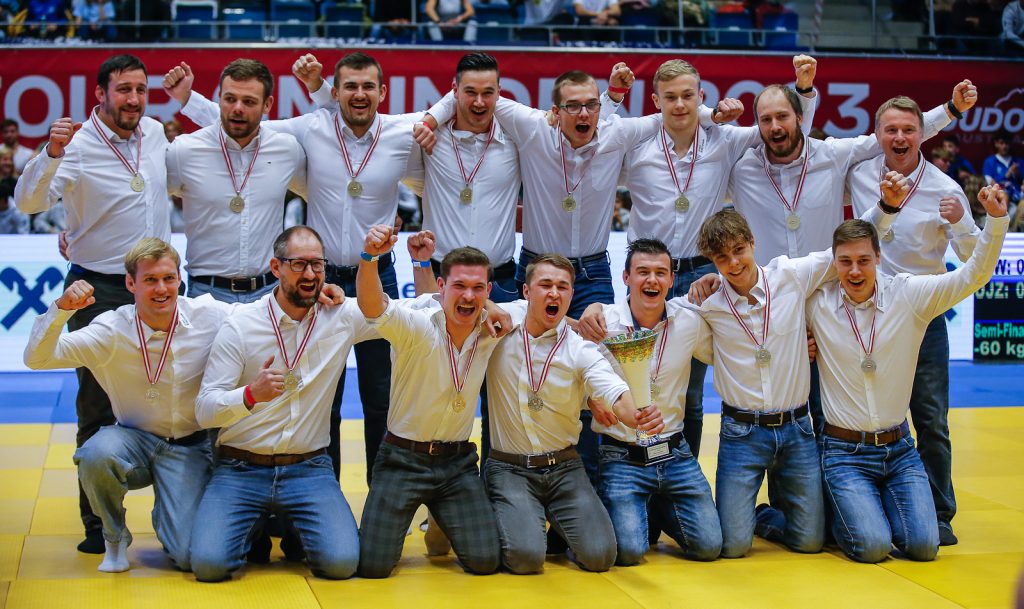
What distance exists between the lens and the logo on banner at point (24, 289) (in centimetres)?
1229

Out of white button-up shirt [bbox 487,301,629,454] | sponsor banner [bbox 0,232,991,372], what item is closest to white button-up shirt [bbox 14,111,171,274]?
white button-up shirt [bbox 487,301,629,454]

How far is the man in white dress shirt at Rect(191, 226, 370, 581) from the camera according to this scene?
6320mm

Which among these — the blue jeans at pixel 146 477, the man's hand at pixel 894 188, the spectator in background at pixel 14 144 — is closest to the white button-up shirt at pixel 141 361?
the blue jeans at pixel 146 477

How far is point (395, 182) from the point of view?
7.53 m

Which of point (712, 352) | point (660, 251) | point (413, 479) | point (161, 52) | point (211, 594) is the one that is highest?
point (161, 52)

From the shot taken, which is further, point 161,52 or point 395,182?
point 161,52

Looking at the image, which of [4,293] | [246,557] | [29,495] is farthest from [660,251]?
[4,293]

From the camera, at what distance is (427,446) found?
665 cm

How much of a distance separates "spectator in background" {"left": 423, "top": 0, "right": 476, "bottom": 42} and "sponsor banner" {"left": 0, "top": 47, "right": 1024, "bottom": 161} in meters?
0.45

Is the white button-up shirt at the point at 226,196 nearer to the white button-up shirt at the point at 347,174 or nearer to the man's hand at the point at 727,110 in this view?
the white button-up shirt at the point at 347,174

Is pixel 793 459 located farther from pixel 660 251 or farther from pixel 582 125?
pixel 582 125

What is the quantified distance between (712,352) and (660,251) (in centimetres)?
74

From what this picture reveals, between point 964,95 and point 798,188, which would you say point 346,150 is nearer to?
point 798,188

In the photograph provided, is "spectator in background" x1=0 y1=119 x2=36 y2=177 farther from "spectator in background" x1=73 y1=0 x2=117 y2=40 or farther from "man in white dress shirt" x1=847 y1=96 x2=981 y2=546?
"man in white dress shirt" x1=847 y1=96 x2=981 y2=546
